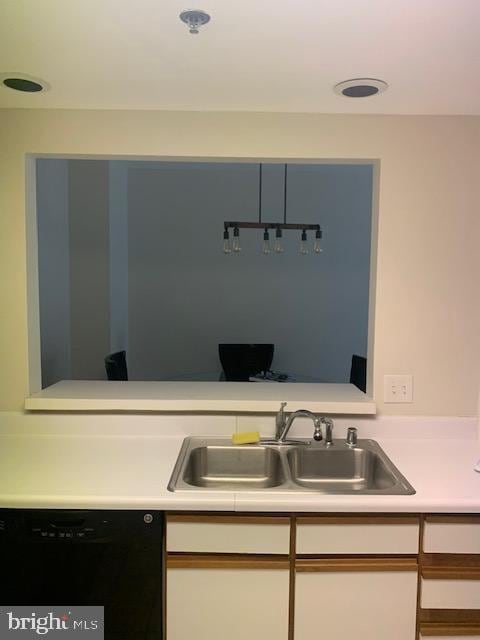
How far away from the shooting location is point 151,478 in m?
1.49

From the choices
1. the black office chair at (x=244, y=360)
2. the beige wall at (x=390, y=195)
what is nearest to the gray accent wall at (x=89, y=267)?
the black office chair at (x=244, y=360)

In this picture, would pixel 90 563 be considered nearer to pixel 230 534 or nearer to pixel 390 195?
pixel 230 534

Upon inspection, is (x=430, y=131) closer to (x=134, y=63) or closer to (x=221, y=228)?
(x=134, y=63)

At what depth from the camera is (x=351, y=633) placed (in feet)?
4.57

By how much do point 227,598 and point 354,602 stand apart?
39 cm

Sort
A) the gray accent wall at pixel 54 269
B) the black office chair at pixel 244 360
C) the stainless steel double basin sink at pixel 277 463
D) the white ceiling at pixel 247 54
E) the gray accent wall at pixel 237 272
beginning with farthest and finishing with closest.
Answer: the gray accent wall at pixel 237 272, the black office chair at pixel 244 360, the gray accent wall at pixel 54 269, the stainless steel double basin sink at pixel 277 463, the white ceiling at pixel 247 54

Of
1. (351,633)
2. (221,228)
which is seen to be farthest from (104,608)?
(221,228)

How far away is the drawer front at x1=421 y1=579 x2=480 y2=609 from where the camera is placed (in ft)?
4.52

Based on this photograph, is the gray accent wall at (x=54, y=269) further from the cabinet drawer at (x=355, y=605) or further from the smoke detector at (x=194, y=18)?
the cabinet drawer at (x=355, y=605)

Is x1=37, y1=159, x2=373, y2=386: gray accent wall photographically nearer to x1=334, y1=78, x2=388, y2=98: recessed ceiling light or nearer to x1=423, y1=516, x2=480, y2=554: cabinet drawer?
x1=334, y1=78, x2=388, y2=98: recessed ceiling light

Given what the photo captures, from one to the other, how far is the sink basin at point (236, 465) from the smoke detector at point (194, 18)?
4.60 feet

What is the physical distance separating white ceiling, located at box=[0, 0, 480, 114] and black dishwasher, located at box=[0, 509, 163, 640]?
138 cm

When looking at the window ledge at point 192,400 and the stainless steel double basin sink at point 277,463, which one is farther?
the window ledge at point 192,400

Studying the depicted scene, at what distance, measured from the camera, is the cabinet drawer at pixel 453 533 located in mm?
1373
